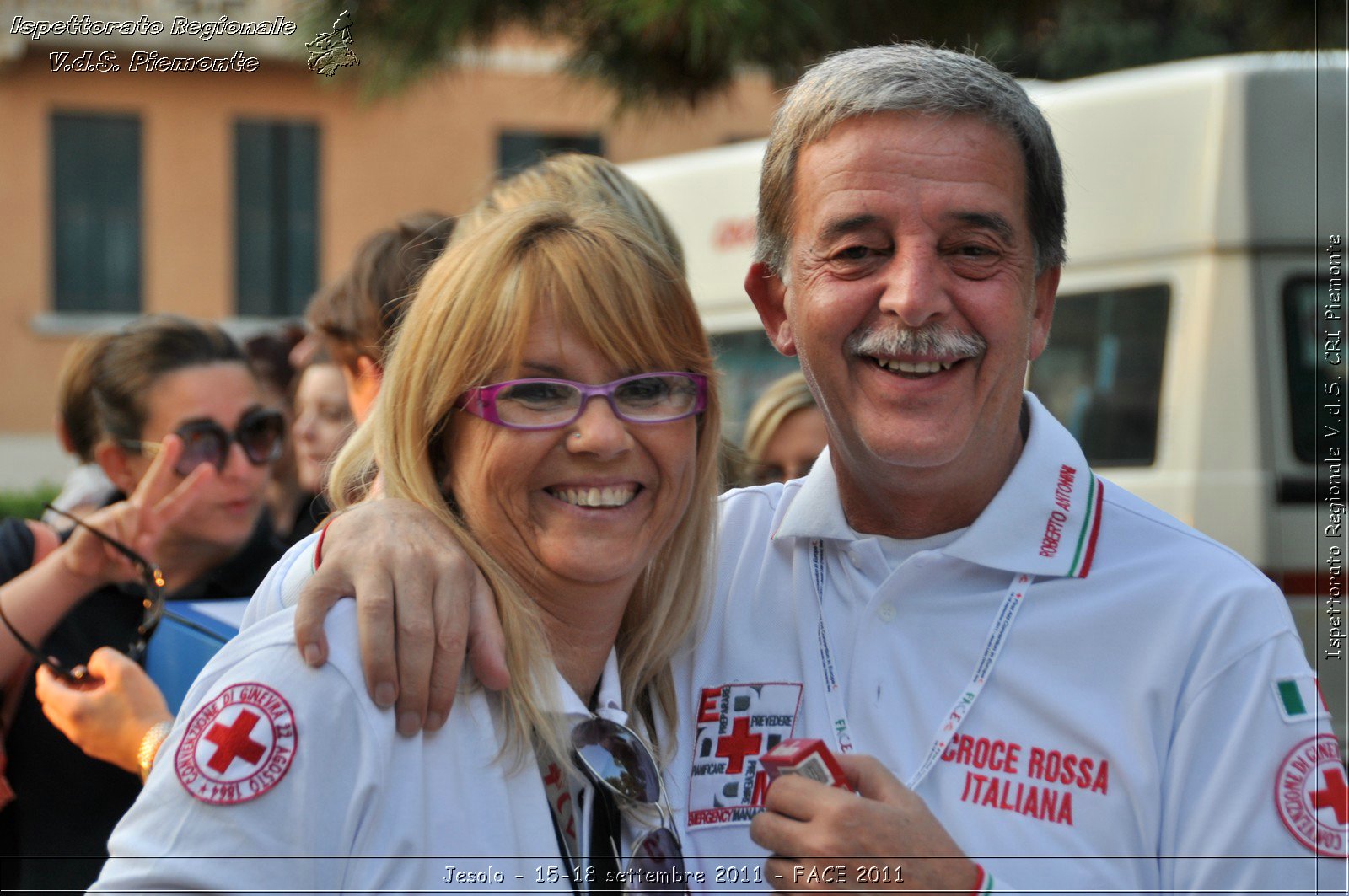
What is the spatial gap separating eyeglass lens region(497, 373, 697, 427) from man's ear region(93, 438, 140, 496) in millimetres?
2023

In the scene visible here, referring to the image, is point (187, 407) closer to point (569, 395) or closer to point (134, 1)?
point (569, 395)

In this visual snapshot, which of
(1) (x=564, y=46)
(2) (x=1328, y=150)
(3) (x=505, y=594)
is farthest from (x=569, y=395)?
(1) (x=564, y=46)

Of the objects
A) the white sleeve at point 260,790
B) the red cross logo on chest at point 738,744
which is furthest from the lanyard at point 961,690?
the white sleeve at point 260,790

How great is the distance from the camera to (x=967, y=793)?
2084mm

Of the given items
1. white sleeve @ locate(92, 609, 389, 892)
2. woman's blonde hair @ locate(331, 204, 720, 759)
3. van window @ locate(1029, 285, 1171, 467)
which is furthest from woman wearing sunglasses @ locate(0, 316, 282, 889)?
van window @ locate(1029, 285, 1171, 467)

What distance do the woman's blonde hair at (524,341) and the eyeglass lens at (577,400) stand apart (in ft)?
0.09

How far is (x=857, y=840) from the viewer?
1.85 metres

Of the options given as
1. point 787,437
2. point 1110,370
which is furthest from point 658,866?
point 1110,370

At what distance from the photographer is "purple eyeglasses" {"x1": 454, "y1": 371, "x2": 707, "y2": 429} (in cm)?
209

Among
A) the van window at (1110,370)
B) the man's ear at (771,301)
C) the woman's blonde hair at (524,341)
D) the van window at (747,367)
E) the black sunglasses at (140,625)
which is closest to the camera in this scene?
the woman's blonde hair at (524,341)

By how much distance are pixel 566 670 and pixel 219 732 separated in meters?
0.59

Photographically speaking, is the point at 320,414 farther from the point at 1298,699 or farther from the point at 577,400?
the point at 1298,699

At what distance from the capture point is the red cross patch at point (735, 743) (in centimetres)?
219

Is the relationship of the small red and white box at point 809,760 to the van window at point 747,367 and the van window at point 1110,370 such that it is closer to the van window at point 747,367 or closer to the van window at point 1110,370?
the van window at point 1110,370
